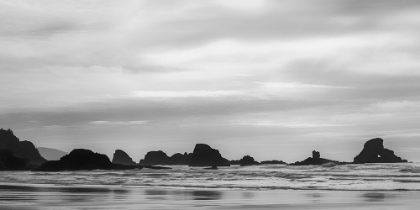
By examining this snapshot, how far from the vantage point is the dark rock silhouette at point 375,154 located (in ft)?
403

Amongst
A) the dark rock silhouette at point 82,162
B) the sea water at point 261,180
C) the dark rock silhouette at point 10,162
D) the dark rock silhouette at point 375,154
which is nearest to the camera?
the sea water at point 261,180

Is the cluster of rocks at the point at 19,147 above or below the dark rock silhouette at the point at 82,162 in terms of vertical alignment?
above

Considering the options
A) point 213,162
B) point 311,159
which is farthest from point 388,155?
point 213,162

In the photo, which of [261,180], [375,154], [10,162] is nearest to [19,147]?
[10,162]

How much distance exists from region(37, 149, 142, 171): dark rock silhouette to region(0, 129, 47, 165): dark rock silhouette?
1784 inches

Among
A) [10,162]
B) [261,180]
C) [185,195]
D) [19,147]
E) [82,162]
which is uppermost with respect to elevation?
[19,147]

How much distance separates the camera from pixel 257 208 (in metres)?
21.1

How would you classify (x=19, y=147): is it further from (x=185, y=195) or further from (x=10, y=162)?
(x=185, y=195)

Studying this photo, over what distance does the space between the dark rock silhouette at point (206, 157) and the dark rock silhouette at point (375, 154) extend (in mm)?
39322

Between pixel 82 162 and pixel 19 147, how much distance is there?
58.7 metres

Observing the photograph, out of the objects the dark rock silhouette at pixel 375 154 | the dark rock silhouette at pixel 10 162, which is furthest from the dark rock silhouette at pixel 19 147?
the dark rock silhouette at pixel 375 154

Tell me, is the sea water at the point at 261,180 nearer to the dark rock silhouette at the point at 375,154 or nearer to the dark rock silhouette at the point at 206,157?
the dark rock silhouette at the point at 375,154

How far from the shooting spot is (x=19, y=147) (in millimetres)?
148125

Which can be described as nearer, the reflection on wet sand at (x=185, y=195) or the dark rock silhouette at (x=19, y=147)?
the reflection on wet sand at (x=185, y=195)
